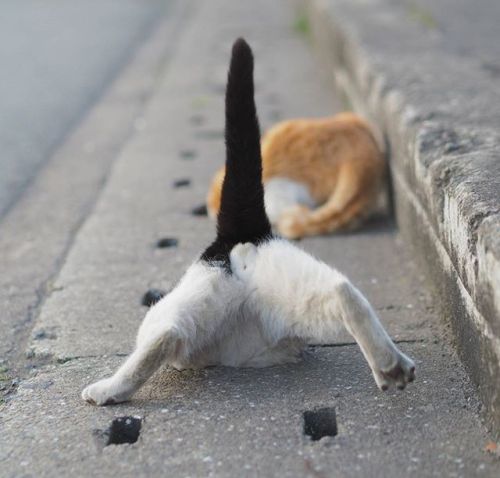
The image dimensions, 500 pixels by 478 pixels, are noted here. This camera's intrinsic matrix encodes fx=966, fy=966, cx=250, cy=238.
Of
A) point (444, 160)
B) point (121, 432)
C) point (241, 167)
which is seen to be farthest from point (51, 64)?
point (121, 432)

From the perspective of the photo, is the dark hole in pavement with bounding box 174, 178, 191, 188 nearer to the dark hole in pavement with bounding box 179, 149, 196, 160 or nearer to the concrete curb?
the dark hole in pavement with bounding box 179, 149, 196, 160

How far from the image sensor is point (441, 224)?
8.45 feet

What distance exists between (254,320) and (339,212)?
1.26 m

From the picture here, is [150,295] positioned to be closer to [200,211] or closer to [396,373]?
[200,211]

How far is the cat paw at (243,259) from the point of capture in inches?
93.7

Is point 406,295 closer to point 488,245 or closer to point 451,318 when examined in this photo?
point 451,318

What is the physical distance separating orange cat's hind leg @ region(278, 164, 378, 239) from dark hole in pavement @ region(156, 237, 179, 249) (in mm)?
386

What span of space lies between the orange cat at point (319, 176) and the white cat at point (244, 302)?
42.6 inches

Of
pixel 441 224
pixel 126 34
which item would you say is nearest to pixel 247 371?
pixel 441 224

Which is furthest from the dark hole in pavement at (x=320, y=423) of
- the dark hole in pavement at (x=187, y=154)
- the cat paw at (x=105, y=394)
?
the dark hole in pavement at (x=187, y=154)

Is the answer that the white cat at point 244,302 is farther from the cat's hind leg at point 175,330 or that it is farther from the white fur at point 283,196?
the white fur at point 283,196

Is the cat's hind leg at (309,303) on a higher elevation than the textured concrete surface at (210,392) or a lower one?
higher

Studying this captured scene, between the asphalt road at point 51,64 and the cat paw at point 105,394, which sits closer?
the cat paw at point 105,394

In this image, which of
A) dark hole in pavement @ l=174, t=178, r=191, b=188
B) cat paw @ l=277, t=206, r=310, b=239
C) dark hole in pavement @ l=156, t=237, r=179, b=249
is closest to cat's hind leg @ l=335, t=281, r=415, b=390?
cat paw @ l=277, t=206, r=310, b=239
